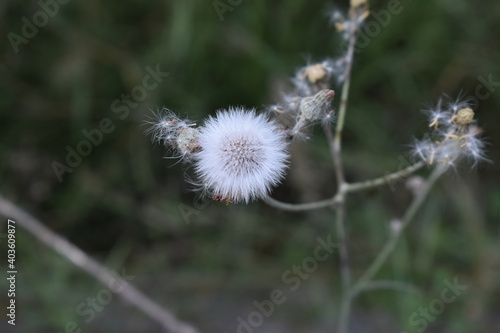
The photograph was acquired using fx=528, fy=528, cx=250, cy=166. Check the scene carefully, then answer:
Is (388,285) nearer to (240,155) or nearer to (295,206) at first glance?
(295,206)

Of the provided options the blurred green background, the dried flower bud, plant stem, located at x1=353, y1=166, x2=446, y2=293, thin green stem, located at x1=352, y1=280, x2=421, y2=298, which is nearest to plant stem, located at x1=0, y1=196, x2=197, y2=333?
the blurred green background

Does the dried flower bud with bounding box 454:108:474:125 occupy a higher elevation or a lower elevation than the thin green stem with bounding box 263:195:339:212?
higher

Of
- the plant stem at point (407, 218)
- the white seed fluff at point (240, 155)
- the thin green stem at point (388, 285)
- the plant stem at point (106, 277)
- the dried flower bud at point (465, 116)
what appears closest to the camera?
the white seed fluff at point (240, 155)

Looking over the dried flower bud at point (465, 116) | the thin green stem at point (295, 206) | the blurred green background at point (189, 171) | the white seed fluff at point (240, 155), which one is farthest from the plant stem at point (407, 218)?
the blurred green background at point (189, 171)

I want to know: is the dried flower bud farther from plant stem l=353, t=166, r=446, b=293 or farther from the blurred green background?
the blurred green background

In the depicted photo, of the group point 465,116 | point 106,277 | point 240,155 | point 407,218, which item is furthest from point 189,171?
point 465,116

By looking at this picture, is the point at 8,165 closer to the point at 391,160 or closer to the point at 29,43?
the point at 29,43

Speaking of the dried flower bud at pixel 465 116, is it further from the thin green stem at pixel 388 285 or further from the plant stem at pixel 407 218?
the thin green stem at pixel 388 285
